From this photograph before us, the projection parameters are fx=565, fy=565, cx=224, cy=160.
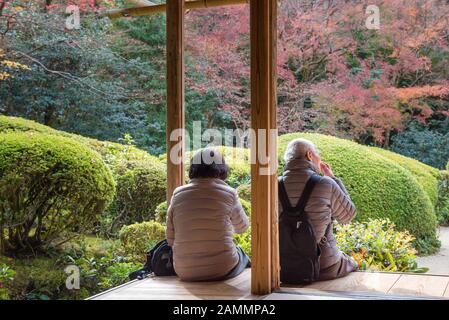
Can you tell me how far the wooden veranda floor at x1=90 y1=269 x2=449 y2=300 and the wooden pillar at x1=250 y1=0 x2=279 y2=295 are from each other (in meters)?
0.19

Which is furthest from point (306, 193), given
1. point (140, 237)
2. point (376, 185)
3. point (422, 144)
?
point (422, 144)

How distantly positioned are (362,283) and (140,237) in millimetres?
2420

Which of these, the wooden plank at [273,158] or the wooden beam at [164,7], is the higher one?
the wooden beam at [164,7]

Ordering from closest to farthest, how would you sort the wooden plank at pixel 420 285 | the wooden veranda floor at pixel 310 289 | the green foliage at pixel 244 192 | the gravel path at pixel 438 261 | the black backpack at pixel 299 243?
the wooden veranda floor at pixel 310 289 → the wooden plank at pixel 420 285 → the black backpack at pixel 299 243 → the green foliage at pixel 244 192 → the gravel path at pixel 438 261

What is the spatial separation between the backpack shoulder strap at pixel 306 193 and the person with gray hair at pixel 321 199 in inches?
0.7

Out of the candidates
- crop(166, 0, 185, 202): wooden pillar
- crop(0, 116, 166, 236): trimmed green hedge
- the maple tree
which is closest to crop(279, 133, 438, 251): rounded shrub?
crop(0, 116, 166, 236): trimmed green hedge

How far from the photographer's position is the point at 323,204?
3.99m

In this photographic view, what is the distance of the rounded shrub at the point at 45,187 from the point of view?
5.04m

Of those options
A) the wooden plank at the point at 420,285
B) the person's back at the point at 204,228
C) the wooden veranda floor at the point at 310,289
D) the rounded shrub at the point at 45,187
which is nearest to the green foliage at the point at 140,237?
the rounded shrub at the point at 45,187

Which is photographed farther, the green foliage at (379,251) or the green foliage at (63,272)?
the green foliage at (63,272)

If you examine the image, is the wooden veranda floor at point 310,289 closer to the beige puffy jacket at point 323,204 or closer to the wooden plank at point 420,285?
the wooden plank at point 420,285

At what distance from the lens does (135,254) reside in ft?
18.5

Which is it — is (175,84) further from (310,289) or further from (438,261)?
(438,261)
